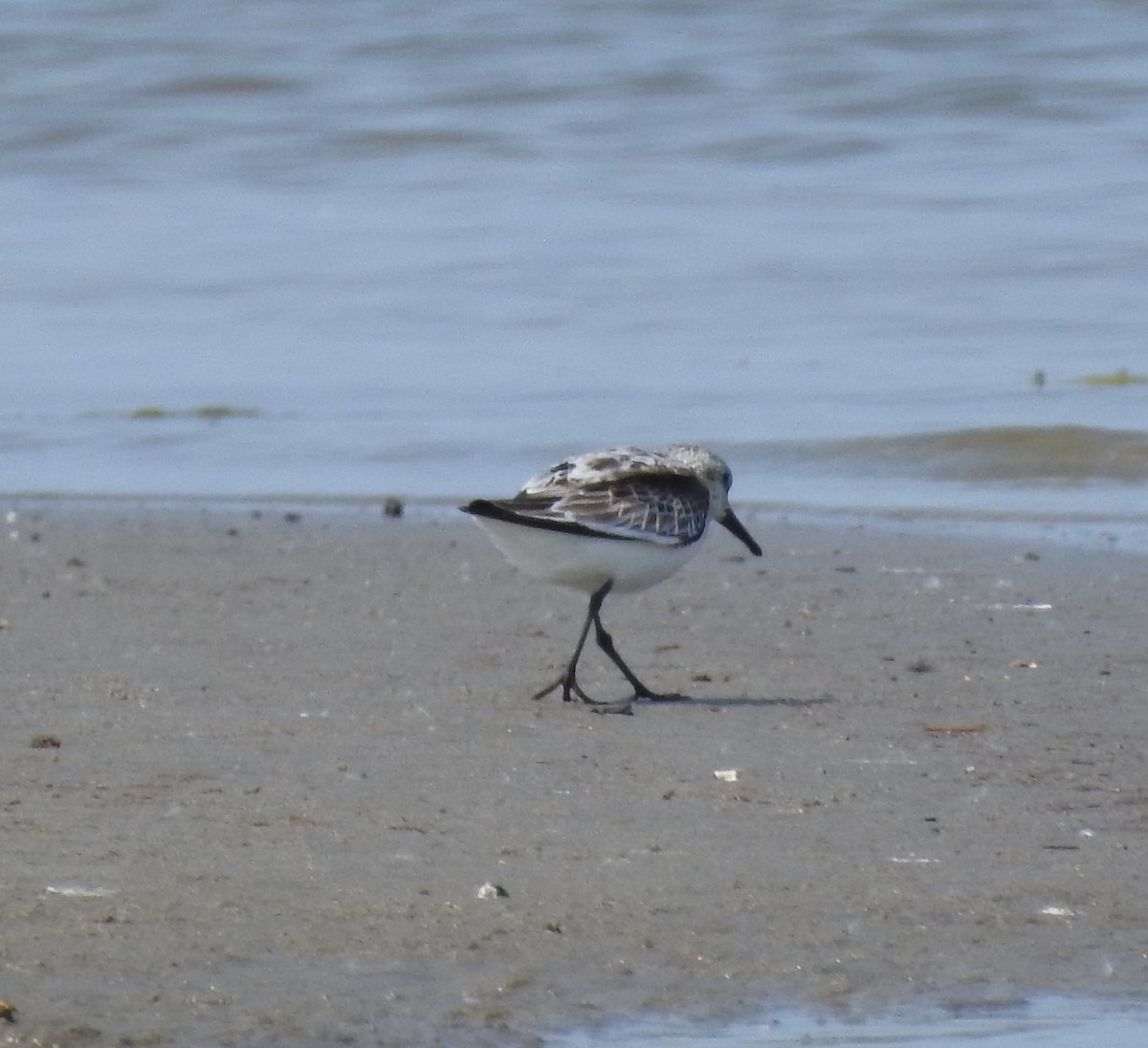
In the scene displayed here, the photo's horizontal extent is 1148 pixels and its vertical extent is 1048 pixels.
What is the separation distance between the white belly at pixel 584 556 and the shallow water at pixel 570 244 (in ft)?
9.77

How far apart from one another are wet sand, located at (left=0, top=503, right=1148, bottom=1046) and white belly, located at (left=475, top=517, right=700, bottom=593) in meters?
0.30

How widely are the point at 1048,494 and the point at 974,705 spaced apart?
362 centimetres

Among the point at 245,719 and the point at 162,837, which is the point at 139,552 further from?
the point at 162,837

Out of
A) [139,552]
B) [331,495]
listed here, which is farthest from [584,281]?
[139,552]

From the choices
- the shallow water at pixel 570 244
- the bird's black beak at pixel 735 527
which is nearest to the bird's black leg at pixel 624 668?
the bird's black beak at pixel 735 527

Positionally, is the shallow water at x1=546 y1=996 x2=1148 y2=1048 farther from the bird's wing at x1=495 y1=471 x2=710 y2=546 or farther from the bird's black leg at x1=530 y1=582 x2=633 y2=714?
the bird's wing at x1=495 y1=471 x2=710 y2=546

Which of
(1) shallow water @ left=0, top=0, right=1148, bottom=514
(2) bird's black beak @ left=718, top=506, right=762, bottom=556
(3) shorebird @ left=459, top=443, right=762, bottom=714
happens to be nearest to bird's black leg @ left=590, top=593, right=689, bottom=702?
(3) shorebird @ left=459, top=443, right=762, bottom=714

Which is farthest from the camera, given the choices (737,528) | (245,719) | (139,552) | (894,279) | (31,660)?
(894,279)

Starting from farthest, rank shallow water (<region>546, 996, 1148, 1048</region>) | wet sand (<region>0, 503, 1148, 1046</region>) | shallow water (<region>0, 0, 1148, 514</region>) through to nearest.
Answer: shallow water (<region>0, 0, 1148, 514</region>) → wet sand (<region>0, 503, 1148, 1046</region>) → shallow water (<region>546, 996, 1148, 1048</region>)

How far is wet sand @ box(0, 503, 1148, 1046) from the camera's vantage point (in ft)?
12.1

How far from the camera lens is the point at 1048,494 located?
9047 millimetres

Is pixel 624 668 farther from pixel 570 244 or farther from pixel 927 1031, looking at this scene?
pixel 570 244

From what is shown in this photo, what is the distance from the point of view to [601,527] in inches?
226

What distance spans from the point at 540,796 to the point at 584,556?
3.81 ft
